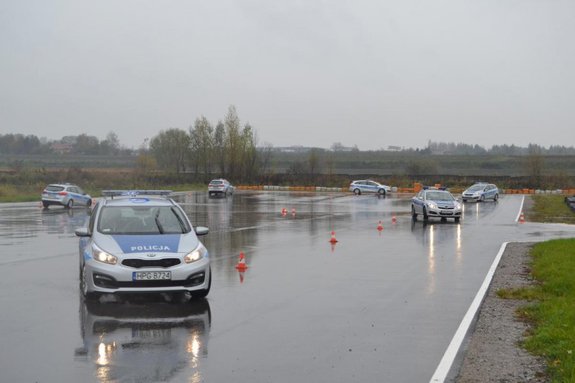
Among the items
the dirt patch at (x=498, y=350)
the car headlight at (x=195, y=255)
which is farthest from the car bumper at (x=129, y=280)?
the dirt patch at (x=498, y=350)

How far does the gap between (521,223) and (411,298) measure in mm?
22084

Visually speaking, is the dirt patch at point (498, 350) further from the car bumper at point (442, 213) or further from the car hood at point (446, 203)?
the car hood at point (446, 203)

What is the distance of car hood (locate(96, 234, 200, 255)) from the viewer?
11109 millimetres

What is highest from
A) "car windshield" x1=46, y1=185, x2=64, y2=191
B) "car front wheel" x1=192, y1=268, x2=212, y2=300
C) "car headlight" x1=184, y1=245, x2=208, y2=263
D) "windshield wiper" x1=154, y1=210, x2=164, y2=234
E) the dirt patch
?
"windshield wiper" x1=154, y1=210, x2=164, y2=234

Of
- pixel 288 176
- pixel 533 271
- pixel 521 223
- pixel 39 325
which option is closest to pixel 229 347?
pixel 39 325

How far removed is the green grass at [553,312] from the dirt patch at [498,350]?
14cm

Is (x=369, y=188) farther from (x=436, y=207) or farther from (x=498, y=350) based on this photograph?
(x=498, y=350)

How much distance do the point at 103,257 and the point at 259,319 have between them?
253 centimetres

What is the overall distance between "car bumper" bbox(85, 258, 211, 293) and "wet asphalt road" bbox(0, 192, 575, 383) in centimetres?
31

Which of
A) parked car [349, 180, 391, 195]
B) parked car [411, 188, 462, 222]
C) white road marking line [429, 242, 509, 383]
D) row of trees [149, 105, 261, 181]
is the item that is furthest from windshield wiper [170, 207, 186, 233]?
row of trees [149, 105, 261, 181]

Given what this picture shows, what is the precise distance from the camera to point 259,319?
33.7 feet

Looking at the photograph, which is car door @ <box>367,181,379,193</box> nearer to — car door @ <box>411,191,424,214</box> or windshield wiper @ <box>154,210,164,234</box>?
car door @ <box>411,191,424,214</box>

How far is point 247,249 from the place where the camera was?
792 inches

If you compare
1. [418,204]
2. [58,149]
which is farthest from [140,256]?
[58,149]
